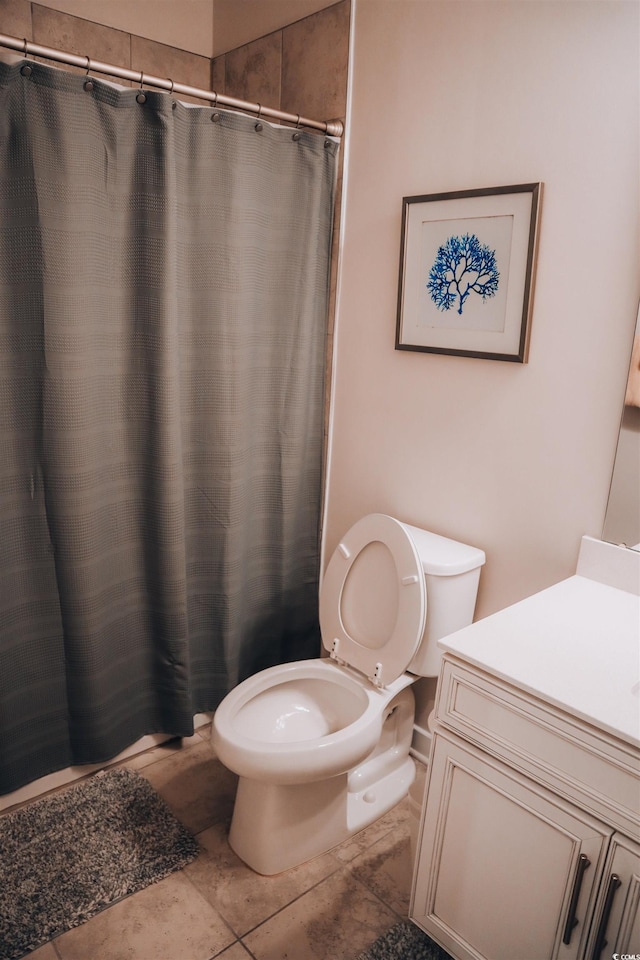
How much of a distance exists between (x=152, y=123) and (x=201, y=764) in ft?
5.99

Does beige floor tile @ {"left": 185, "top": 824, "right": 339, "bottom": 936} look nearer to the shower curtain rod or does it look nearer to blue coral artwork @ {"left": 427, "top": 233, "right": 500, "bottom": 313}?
blue coral artwork @ {"left": 427, "top": 233, "right": 500, "bottom": 313}

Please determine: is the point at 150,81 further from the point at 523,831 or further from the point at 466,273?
the point at 523,831

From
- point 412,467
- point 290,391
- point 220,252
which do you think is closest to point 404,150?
point 220,252

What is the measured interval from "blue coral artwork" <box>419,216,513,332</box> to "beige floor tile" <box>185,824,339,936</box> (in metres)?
1.49

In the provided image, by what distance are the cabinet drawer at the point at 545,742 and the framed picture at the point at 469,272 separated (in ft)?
2.82

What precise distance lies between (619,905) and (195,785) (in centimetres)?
127

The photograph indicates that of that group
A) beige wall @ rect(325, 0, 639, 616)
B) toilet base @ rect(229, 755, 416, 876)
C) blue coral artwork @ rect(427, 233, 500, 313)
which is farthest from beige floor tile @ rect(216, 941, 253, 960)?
blue coral artwork @ rect(427, 233, 500, 313)

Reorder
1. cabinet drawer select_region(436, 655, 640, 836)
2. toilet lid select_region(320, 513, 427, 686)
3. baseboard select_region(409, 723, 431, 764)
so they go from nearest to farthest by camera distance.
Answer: cabinet drawer select_region(436, 655, 640, 836) < toilet lid select_region(320, 513, 427, 686) < baseboard select_region(409, 723, 431, 764)

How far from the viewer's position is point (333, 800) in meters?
1.79

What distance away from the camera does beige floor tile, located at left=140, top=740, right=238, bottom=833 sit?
6.27ft

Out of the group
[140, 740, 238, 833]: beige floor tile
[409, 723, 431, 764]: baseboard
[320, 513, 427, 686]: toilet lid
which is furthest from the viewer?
[409, 723, 431, 764]: baseboard

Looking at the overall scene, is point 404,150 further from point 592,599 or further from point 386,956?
point 386,956

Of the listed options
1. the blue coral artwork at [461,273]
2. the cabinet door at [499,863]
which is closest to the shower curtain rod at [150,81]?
the blue coral artwork at [461,273]

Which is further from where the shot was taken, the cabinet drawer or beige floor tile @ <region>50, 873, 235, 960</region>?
beige floor tile @ <region>50, 873, 235, 960</region>
